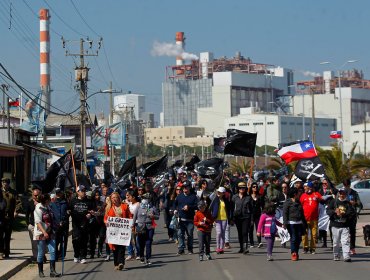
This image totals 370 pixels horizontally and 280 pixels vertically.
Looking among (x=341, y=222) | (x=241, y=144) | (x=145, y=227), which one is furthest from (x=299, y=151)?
(x=145, y=227)

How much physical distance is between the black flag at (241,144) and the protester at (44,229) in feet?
32.4

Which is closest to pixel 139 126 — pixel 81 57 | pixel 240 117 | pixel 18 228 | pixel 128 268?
pixel 240 117

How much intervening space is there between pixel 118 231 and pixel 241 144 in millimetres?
9301

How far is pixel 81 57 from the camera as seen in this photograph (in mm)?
46125

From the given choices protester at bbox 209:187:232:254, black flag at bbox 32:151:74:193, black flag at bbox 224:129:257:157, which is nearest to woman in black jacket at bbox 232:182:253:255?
protester at bbox 209:187:232:254

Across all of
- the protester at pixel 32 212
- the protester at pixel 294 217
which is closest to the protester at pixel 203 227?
the protester at pixel 294 217

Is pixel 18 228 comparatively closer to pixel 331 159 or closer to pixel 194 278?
pixel 194 278

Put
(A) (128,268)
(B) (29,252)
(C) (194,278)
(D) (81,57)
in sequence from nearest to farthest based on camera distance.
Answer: (C) (194,278), (A) (128,268), (B) (29,252), (D) (81,57)

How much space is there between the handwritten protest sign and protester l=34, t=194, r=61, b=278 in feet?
3.65

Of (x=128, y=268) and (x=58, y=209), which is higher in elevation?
(x=58, y=209)

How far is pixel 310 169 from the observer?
2169 cm

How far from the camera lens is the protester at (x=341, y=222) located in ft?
52.3

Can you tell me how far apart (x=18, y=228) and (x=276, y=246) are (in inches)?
377

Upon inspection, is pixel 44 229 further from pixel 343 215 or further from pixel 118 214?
pixel 343 215
